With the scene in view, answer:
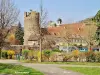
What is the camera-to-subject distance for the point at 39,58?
4138 centimetres

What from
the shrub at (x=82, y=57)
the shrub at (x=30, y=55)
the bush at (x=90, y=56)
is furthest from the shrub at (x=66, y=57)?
the shrub at (x=30, y=55)

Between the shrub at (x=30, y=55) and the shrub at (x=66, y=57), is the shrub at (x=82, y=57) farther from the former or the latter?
the shrub at (x=30, y=55)

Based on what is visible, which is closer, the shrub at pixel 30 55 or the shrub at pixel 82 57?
the shrub at pixel 82 57

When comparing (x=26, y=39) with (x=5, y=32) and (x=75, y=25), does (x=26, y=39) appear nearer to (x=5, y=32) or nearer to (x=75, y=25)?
(x=75, y=25)

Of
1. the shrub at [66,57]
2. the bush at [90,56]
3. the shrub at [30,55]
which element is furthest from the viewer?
the shrub at [30,55]

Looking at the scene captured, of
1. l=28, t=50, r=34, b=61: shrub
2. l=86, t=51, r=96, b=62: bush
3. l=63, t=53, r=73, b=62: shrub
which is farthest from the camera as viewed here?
l=28, t=50, r=34, b=61: shrub

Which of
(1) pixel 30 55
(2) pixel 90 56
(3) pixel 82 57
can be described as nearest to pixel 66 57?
(3) pixel 82 57

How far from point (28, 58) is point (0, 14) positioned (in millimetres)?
12861

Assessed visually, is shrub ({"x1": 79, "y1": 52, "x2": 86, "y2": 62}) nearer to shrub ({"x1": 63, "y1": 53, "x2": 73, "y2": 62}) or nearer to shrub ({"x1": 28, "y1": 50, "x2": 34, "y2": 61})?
shrub ({"x1": 63, "y1": 53, "x2": 73, "y2": 62})

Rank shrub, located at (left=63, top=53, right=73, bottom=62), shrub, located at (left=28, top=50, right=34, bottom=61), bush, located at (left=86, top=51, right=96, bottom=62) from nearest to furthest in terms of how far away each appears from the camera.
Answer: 1. bush, located at (left=86, top=51, right=96, bottom=62)
2. shrub, located at (left=63, top=53, right=73, bottom=62)
3. shrub, located at (left=28, top=50, right=34, bottom=61)

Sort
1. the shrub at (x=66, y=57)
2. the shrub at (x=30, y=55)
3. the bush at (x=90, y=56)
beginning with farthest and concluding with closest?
the shrub at (x=30, y=55)
the shrub at (x=66, y=57)
the bush at (x=90, y=56)

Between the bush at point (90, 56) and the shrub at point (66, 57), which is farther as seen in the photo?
the shrub at point (66, 57)

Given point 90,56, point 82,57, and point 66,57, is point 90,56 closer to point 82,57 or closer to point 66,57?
point 82,57

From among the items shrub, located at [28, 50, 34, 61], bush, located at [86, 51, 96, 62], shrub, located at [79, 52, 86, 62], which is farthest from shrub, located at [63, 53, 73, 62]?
shrub, located at [28, 50, 34, 61]
